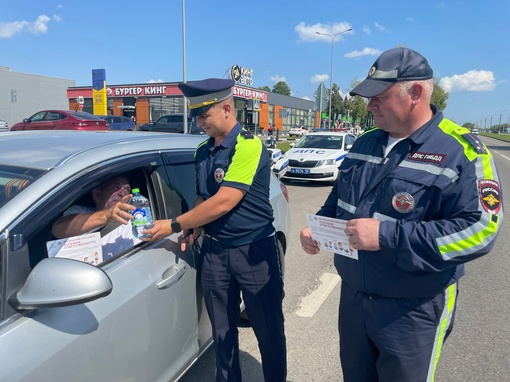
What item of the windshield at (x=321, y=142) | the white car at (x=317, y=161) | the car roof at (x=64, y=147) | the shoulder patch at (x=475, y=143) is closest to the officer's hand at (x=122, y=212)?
the car roof at (x=64, y=147)

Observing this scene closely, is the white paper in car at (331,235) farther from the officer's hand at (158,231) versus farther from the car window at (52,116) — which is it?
the car window at (52,116)

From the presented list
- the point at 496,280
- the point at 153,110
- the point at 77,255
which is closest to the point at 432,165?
the point at 77,255

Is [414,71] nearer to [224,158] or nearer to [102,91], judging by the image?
[224,158]

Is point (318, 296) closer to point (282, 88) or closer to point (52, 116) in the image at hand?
point (52, 116)

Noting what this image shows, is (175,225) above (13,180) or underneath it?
underneath

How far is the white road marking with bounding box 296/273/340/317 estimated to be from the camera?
361 cm

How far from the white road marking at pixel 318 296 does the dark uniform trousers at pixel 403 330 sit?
73.1 inches

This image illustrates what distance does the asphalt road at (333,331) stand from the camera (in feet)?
9.01

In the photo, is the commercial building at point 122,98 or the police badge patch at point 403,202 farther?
the commercial building at point 122,98

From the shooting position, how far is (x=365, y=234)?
1511 millimetres

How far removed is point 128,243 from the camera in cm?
201

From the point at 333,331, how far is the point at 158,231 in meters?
1.98

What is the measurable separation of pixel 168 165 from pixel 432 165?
148cm

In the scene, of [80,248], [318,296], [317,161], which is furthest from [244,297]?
[317,161]
